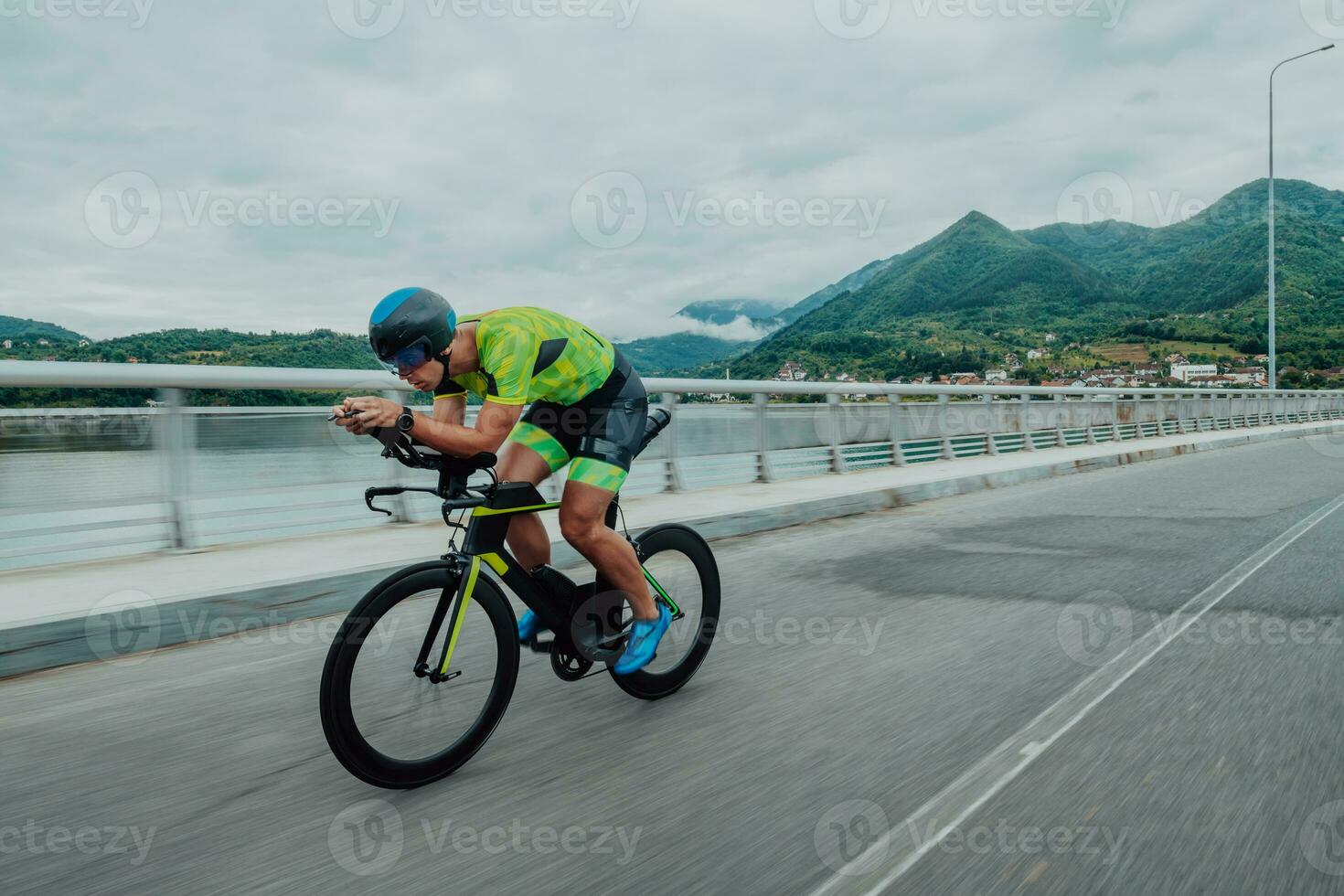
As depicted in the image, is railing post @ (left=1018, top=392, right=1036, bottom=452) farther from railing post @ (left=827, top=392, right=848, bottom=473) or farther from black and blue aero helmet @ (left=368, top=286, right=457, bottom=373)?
black and blue aero helmet @ (left=368, top=286, right=457, bottom=373)

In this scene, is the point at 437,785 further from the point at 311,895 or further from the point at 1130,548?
the point at 1130,548

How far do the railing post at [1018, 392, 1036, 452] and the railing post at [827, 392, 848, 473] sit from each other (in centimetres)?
723

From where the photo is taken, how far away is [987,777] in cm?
335

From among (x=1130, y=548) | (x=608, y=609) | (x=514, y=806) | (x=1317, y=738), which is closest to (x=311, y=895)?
(x=514, y=806)

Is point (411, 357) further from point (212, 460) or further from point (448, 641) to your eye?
point (212, 460)

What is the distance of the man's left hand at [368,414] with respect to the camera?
2961mm

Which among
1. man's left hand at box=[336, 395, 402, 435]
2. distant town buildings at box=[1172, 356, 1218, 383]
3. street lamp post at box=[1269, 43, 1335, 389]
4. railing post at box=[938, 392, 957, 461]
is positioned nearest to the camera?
man's left hand at box=[336, 395, 402, 435]

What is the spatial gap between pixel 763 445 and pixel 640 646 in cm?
908

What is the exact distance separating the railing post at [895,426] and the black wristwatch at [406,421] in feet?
43.5

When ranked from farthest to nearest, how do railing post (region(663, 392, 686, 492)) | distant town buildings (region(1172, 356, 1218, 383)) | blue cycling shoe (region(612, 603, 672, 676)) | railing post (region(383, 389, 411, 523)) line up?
distant town buildings (region(1172, 356, 1218, 383)), railing post (region(663, 392, 686, 492)), railing post (region(383, 389, 411, 523)), blue cycling shoe (region(612, 603, 672, 676))

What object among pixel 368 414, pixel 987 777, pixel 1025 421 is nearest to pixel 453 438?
pixel 368 414

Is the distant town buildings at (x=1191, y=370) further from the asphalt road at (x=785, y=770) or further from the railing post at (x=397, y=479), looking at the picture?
the asphalt road at (x=785, y=770)

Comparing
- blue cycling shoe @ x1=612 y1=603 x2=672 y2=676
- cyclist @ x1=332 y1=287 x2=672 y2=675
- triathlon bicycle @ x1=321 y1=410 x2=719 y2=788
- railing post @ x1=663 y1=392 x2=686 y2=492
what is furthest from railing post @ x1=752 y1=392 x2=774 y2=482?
triathlon bicycle @ x1=321 y1=410 x2=719 y2=788

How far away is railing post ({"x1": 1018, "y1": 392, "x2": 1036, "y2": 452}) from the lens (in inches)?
789
